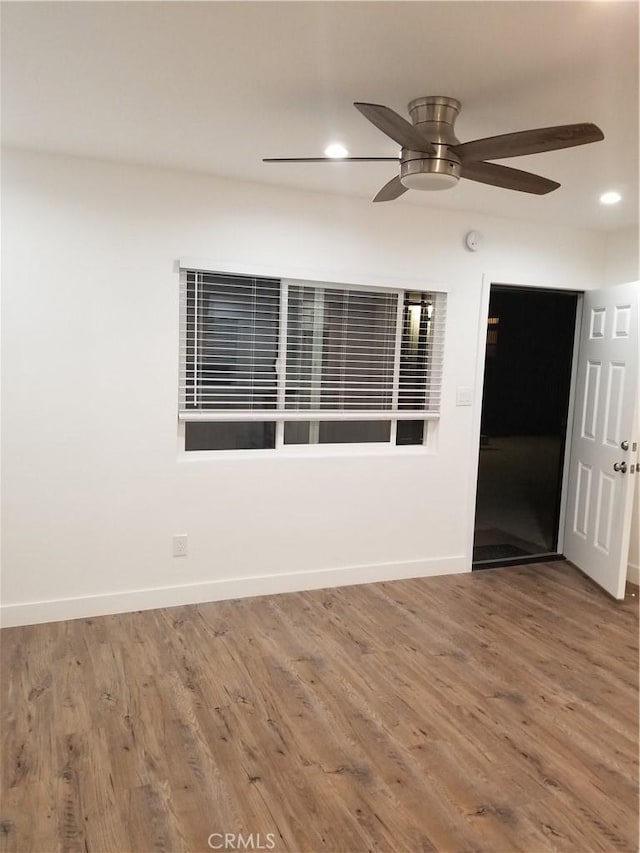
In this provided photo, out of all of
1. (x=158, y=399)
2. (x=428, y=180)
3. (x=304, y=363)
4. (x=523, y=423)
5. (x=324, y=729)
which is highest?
(x=428, y=180)

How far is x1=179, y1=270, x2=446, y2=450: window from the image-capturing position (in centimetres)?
357

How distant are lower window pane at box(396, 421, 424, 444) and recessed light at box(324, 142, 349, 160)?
1.89 m

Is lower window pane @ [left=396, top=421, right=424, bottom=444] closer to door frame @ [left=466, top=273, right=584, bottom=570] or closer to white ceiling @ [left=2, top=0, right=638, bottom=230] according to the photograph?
door frame @ [left=466, top=273, right=584, bottom=570]

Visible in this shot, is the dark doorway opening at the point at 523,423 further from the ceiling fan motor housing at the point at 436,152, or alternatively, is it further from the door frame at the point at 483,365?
the ceiling fan motor housing at the point at 436,152

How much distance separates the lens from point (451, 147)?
83.7 inches

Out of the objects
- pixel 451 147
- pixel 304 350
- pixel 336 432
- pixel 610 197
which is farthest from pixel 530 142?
pixel 336 432

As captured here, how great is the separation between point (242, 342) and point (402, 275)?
114cm

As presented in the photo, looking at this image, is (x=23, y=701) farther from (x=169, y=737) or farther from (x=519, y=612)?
(x=519, y=612)

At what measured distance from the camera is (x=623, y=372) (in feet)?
13.0

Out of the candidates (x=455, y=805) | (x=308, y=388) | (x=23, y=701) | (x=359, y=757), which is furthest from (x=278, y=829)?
(x=308, y=388)

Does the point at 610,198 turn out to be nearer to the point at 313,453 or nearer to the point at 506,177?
the point at 506,177

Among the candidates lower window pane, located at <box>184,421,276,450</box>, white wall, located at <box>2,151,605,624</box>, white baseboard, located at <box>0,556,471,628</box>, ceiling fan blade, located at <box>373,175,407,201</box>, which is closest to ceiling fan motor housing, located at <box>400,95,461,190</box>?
ceiling fan blade, located at <box>373,175,407,201</box>

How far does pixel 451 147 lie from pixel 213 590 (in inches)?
108

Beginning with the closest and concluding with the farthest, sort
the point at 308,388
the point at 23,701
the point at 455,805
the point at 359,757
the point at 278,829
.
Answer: the point at 278,829, the point at 455,805, the point at 359,757, the point at 23,701, the point at 308,388
